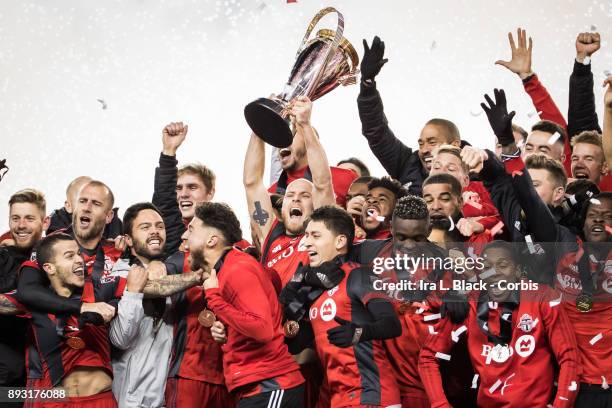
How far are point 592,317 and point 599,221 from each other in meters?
0.39

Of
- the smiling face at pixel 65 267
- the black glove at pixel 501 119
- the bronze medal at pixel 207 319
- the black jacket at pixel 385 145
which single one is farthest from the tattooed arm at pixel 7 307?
the black glove at pixel 501 119

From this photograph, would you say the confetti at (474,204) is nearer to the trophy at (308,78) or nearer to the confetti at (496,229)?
the confetti at (496,229)

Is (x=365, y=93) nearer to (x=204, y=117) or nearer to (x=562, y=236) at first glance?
(x=562, y=236)

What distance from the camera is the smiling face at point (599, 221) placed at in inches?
160

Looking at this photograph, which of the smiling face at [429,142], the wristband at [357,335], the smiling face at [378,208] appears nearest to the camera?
the wristband at [357,335]

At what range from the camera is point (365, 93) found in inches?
192

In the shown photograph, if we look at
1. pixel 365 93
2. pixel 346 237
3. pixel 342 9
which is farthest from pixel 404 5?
pixel 346 237

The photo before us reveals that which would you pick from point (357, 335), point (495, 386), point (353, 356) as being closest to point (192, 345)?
point (353, 356)

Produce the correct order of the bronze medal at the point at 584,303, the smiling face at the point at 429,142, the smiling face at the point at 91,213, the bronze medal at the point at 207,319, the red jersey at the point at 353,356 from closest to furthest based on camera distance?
the red jersey at the point at 353,356 → the bronze medal at the point at 584,303 → the bronze medal at the point at 207,319 → the smiling face at the point at 91,213 → the smiling face at the point at 429,142

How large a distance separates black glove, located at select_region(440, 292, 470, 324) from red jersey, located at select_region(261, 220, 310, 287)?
594mm

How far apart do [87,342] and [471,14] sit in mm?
3525

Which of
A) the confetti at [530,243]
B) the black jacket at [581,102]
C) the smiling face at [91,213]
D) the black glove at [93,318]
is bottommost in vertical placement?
the black glove at [93,318]

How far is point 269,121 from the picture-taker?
4496mm

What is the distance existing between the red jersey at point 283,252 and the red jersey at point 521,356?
0.69m
